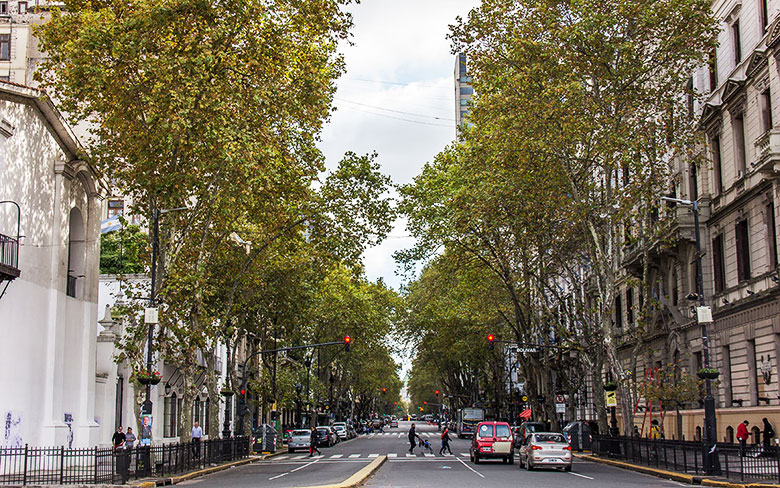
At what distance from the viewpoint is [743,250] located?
3534 centimetres

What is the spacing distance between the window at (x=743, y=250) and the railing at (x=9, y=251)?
1080 inches

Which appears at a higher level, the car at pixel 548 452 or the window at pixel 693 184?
the window at pixel 693 184

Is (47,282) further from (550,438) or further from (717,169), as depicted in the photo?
(717,169)

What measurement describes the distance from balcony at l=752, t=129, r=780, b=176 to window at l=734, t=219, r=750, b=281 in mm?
4098

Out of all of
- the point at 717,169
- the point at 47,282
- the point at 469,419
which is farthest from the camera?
the point at 469,419

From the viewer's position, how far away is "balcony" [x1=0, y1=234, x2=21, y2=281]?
80.5 ft

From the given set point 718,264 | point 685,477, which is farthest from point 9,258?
point 718,264

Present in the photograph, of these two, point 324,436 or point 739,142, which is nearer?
point 739,142

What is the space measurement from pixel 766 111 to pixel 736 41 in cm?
476

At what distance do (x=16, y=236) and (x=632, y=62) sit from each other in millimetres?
23429

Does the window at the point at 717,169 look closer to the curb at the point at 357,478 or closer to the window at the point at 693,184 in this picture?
the window at the point at 693,184

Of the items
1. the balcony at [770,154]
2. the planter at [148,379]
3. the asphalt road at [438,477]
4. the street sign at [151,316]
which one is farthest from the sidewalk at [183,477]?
the balcony at [770,154]

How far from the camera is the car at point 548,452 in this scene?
100 feet

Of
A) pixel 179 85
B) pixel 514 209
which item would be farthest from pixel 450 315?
pixel 179 85
